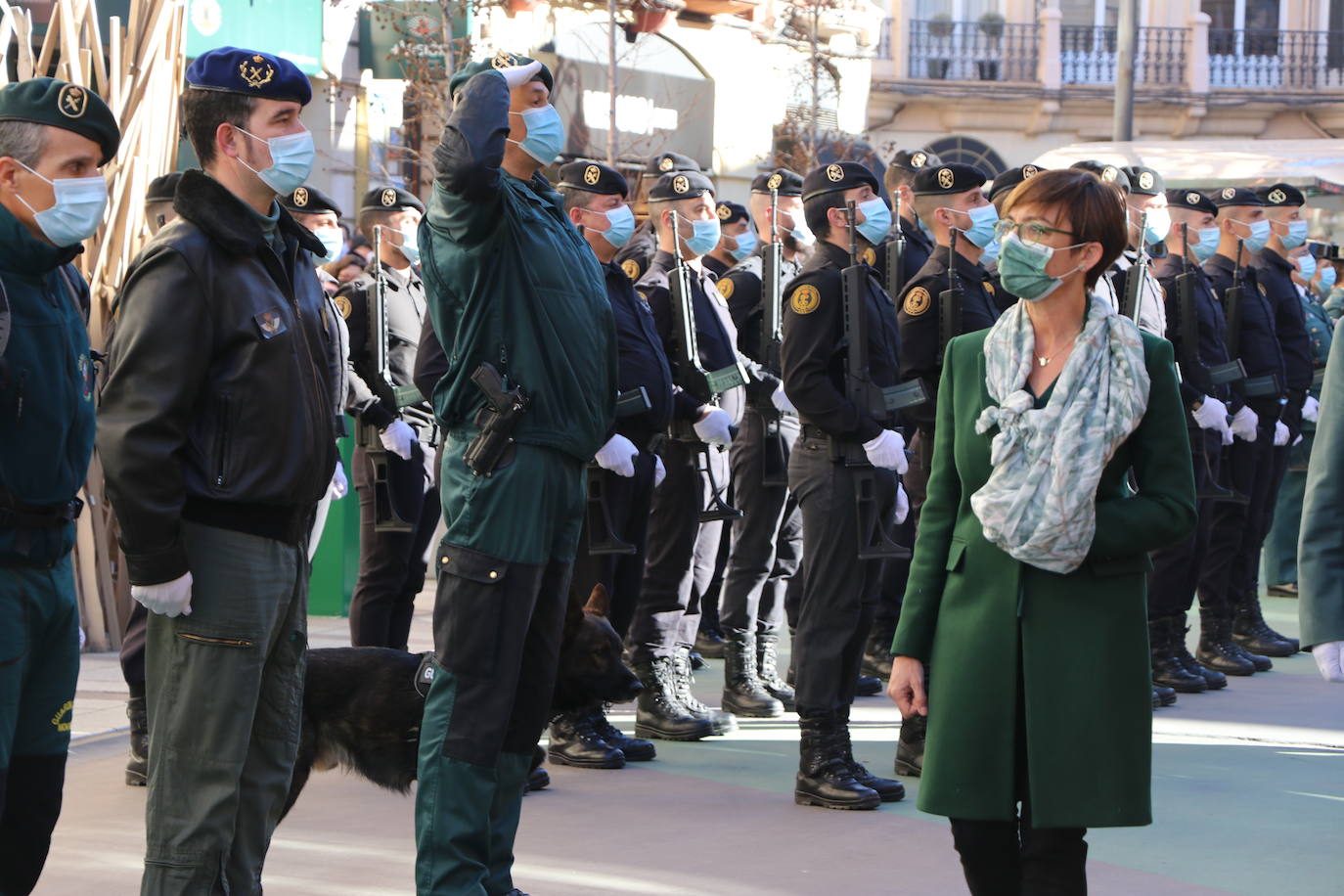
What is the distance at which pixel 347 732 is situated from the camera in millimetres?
5270

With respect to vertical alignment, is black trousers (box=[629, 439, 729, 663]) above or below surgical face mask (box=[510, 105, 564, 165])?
below

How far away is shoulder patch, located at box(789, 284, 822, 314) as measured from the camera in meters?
6.29

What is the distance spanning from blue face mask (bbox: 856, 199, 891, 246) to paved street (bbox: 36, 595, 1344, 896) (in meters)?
2.00

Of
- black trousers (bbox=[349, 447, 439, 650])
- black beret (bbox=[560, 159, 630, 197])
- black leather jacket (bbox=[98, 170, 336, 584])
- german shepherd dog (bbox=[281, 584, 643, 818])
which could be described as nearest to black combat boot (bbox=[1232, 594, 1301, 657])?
black trousers (bbox=[349, 447, 439, 650])

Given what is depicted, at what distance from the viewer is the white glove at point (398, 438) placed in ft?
23.8

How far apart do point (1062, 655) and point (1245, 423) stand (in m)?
6.09

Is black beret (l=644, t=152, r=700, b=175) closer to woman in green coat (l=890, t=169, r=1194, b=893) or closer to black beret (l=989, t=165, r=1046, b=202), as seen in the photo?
black beret (l=989, t=165, r=1046, b=202)

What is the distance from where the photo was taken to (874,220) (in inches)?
271

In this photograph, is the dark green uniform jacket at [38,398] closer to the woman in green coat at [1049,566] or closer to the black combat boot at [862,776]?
the woman in green coat at [1049,566]

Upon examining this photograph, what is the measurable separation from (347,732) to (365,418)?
89.2 inches

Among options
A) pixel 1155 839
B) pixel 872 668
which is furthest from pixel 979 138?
pixel 1155 839

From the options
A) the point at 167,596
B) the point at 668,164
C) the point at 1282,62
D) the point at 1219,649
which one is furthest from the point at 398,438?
the point at 1282,62

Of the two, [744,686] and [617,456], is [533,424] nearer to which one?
[617,456]

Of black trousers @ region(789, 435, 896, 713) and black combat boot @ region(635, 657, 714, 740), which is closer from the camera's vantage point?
black trousers @ region(789, 435, 896, 713)
